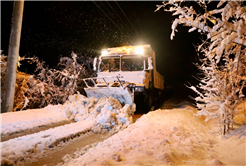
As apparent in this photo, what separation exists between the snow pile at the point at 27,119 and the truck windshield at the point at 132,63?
4383 mm

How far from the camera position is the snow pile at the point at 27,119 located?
462 cm

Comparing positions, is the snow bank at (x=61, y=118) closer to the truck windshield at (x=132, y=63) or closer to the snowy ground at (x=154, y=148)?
the snowy ground at (x=154, y=148)

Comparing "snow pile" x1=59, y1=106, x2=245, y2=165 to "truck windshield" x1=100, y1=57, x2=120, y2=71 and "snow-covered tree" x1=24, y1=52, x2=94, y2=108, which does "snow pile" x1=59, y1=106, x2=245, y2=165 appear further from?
"snow-covered tree" x1=24, y1=52, x2=94, y2=108

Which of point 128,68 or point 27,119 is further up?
point 128,68

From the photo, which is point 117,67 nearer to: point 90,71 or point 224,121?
point 224,121

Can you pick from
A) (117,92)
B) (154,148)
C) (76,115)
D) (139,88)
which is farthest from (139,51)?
(154,148)

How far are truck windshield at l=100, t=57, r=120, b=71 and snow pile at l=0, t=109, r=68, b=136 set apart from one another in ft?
12.9

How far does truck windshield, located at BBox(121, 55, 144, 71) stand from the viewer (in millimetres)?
8891

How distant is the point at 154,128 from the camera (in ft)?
16.1

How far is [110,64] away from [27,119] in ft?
17.5

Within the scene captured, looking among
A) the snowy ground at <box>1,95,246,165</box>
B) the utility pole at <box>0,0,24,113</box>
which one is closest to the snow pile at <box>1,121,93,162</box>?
the snowy ground at <box>1,95,246,165</box>

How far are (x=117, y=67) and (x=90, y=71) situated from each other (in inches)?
291

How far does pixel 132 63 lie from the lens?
29.7 ft

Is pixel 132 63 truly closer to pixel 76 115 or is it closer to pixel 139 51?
pixel 139 51
